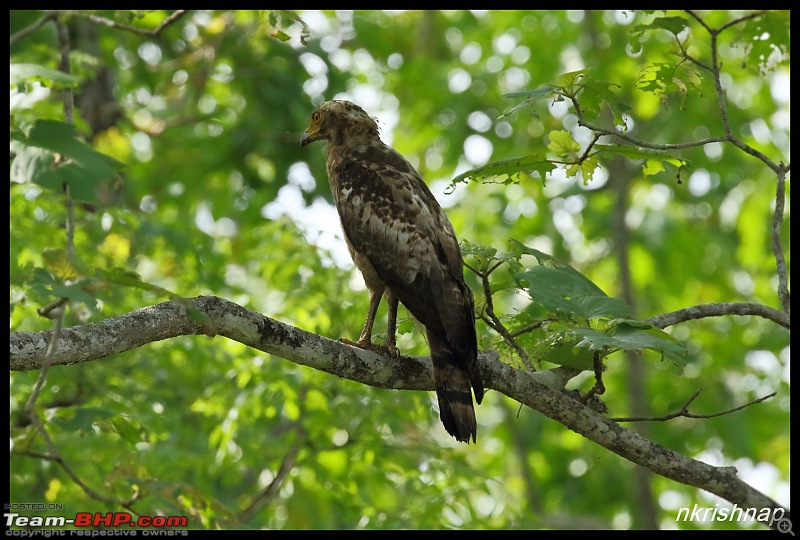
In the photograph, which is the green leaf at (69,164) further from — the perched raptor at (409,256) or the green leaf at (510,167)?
the perched raptor at (409,256)

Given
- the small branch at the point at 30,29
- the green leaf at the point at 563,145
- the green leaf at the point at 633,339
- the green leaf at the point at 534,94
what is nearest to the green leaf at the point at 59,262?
the green leaf at the point at 633,339

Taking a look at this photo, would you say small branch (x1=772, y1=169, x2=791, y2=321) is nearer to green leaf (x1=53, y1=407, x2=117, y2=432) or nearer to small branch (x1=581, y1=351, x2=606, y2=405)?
small branch (x1=581, y1=351, x2=606, y2=405)

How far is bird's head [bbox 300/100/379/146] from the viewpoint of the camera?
20.6 feet

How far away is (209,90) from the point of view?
12781 millimetres

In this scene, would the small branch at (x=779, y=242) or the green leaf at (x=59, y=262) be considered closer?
the green leaf at (x=59, y=262)

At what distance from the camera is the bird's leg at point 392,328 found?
4.85 metres

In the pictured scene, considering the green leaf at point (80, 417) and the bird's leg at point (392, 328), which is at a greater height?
the bird's leg at point (392, 328)

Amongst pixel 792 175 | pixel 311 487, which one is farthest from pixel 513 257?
pixel 311 487

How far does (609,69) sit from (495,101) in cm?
167

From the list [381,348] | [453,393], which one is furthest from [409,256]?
[453,393]

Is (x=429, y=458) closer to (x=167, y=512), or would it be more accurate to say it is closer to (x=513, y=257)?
(x=167, y=512)

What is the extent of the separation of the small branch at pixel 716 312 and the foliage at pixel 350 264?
126 mm

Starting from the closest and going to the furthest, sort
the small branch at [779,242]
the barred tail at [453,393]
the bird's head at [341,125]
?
1. the small branch at [779,242]
2. the barred tail at [453,393]
3. the bird's head at [341,125]

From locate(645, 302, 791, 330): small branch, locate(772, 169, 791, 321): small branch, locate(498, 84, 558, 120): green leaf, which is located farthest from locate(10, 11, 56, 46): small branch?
locate(772, 169, 791, 321): small branch
